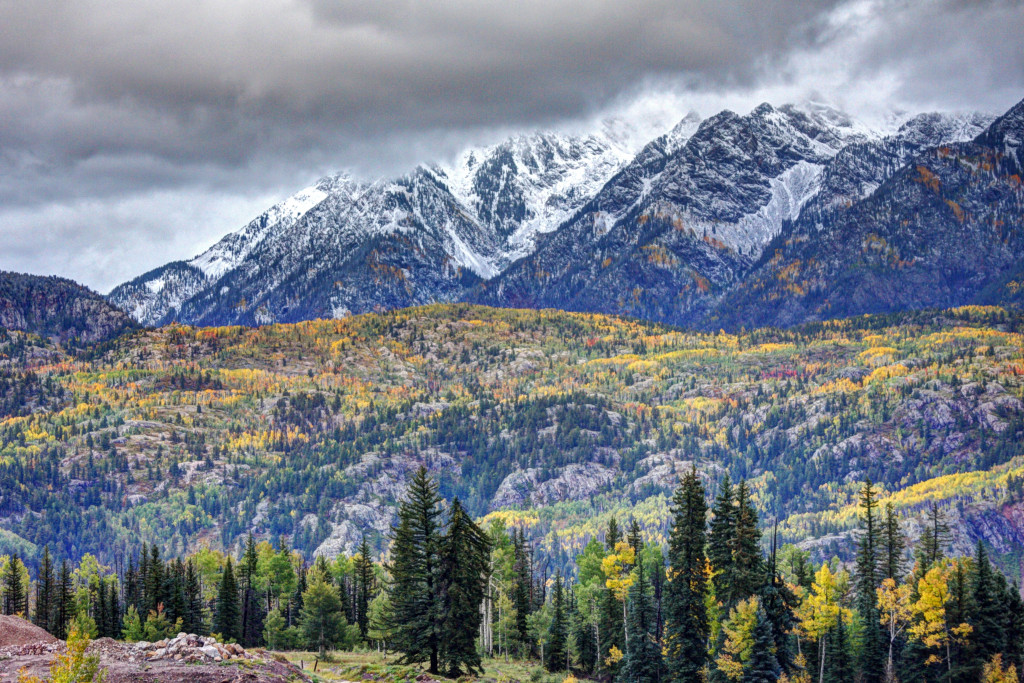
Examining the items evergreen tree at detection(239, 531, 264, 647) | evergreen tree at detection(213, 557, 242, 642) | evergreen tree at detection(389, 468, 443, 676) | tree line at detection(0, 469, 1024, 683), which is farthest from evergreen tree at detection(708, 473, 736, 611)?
evergreen tree at detection(239, 531, 264, 647)

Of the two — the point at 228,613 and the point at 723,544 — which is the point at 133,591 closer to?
the point at 228,613

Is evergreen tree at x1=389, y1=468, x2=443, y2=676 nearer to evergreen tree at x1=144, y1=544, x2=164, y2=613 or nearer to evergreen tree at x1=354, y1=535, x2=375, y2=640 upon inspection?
evergreen tree at x1=354, y1=535, x2=375, y2=640

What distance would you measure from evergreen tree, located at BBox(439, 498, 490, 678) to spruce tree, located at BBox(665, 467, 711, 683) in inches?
840

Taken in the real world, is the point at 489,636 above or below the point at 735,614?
below

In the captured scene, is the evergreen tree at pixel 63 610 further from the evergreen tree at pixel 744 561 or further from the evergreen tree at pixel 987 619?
the evergreen tree at pixel 987 619

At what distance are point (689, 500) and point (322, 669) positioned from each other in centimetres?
3728

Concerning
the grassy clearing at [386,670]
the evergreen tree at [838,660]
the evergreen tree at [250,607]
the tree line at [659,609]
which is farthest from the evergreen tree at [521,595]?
the evergreen tree at [838,660]

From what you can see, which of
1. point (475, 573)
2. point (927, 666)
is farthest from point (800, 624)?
point (475, 573)

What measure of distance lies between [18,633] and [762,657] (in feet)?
201

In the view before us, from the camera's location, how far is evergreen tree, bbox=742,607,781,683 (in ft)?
316

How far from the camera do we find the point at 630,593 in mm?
122312

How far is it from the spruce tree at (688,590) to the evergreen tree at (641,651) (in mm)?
4624

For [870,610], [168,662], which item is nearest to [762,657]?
[870,610]

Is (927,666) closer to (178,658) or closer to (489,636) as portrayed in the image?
(489,636)
